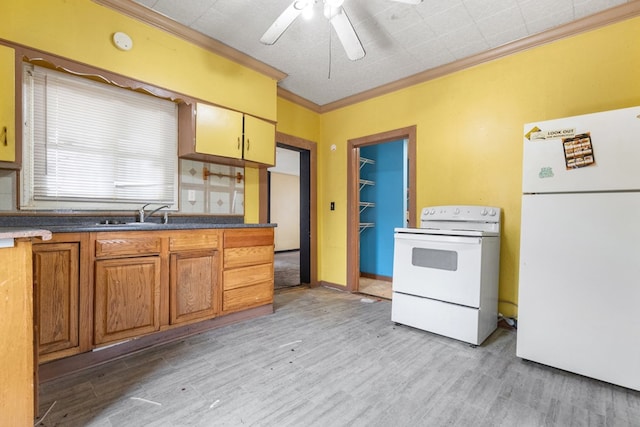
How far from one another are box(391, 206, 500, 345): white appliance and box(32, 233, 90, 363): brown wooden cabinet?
2341 mm

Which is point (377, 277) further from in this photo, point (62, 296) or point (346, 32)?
point (62, 296)

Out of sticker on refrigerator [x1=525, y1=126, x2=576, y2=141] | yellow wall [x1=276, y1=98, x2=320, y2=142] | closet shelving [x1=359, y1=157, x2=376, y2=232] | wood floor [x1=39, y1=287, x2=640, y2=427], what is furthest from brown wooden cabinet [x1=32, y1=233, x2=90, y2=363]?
closet shelving [x1=359, y1=157, x2=376, y2=232]

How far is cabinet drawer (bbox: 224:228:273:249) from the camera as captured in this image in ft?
8.39

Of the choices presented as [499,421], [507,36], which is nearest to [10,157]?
[499,421]

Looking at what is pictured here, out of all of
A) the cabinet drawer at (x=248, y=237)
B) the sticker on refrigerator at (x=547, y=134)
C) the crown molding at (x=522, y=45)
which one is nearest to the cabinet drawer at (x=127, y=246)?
the cabinet drawer at (x=248, y=237)

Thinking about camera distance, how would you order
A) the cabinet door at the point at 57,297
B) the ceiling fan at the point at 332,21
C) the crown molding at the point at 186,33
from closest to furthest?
the cabinet door at the point at 57,297 < the ceiling fan at the point at 332,21 < the crown molding at the point at 186,33

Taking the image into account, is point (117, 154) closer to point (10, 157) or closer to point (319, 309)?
point (10, 157)

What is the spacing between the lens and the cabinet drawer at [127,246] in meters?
1.88

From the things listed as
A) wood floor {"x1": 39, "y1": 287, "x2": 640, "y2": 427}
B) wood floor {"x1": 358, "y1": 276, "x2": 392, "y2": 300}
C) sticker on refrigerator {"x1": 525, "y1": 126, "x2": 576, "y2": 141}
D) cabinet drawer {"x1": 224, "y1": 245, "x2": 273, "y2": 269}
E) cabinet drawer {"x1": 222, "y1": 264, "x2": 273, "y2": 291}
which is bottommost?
wood floor {"x1": 358, "y1": 276, "x2": 392, "y2": 300}

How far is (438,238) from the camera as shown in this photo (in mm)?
2438

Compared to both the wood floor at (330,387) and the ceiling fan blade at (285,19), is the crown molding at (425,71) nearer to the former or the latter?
the ceiling fan blade at (285,19)

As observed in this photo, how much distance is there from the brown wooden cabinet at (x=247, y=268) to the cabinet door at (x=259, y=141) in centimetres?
76

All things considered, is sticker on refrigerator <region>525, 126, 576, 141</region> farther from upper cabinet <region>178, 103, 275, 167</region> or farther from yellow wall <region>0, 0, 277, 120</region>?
yellow wall <region>0, 0, 277, 120</region>

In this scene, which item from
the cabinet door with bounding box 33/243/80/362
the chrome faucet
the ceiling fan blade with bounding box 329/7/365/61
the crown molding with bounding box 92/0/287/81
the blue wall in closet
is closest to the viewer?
the cabinet door with bounding box 33/243/80/362
